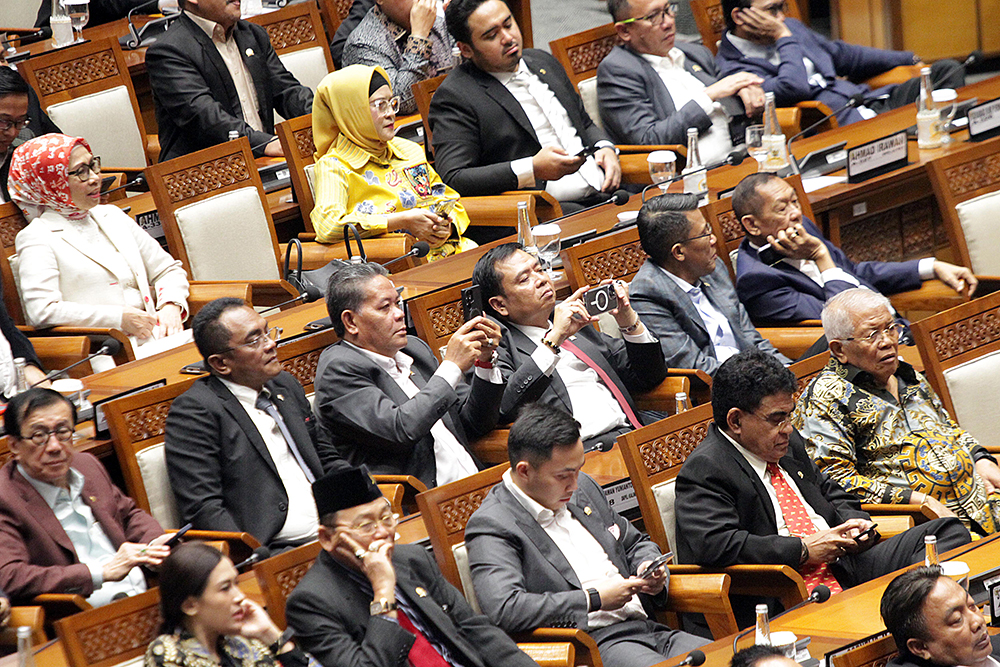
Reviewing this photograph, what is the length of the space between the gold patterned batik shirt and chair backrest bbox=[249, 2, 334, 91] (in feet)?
9.64

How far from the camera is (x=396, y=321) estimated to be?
3250 mm

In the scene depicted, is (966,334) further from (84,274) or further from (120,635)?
(84,274)

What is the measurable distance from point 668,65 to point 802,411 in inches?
88.0

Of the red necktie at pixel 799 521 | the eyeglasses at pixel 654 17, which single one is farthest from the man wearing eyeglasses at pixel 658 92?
the red necktie at pixel 799 521

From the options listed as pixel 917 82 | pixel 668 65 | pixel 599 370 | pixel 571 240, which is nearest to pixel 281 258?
pixel 571 240

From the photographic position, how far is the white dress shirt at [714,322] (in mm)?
3713

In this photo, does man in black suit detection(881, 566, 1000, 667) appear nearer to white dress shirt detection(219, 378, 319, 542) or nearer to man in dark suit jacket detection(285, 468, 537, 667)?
man in dark suit jacket detection(285, 468, 537, 667)

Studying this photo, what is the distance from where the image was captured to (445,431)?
10.8 ft

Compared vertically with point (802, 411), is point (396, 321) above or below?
above

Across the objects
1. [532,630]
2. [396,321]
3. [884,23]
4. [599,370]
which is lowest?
[532,630]

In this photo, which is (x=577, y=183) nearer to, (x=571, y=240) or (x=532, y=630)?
(x=571, y=240)

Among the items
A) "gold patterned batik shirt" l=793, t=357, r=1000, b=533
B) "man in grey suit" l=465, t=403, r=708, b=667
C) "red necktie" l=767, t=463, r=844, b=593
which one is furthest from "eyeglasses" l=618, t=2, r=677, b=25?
"man in grey suit" l=465, t=403, r=708, b=667

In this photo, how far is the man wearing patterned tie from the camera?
2.85 m

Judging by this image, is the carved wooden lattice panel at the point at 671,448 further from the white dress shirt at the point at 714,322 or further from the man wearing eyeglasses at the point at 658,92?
the man wearing eyeglasses at the point at 658,92
